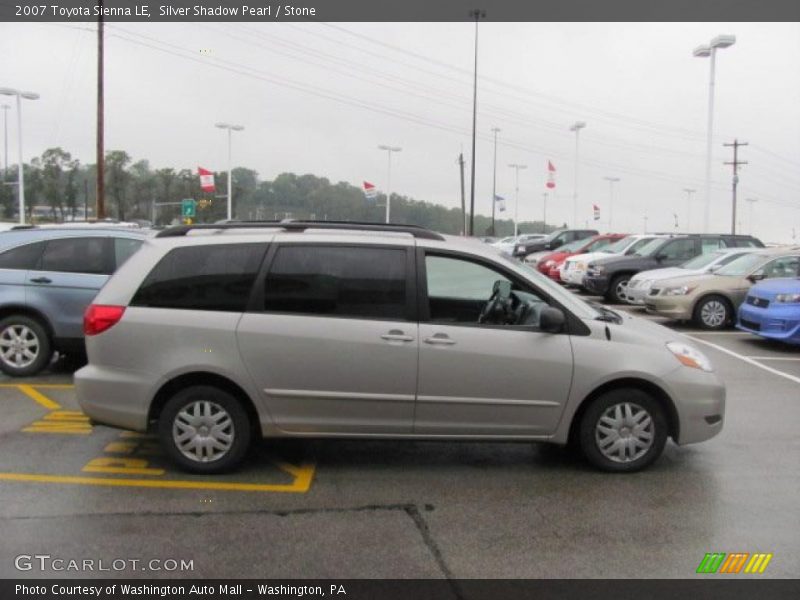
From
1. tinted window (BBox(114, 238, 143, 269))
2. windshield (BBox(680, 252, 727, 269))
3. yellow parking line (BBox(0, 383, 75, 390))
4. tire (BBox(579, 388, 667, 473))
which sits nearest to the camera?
tire (BBox(579, 388, 667, 473))

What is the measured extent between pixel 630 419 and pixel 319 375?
228 cm

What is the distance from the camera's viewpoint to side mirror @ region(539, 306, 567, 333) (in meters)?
5.00

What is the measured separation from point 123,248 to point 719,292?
10.5 metres

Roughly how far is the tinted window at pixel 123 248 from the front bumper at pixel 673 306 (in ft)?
31.5

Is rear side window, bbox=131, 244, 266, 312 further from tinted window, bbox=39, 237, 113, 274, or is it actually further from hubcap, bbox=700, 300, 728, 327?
hubcap, bbox=700, 300, 728, 327

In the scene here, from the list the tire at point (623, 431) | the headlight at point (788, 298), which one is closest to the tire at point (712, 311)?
the headlight at point (788, 298)

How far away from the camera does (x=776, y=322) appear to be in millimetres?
10836

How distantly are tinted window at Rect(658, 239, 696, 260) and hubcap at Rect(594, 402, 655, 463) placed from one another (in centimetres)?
1360

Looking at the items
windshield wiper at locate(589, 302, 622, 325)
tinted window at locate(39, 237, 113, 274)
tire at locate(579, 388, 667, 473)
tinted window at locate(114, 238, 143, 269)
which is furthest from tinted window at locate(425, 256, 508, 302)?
tinted window at locate(39, 237, 113, 274)

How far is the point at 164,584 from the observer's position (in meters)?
3.52

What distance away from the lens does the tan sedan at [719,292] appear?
43.4 feet

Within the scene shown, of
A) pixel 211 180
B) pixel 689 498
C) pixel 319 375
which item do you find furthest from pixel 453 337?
pixel 211 180

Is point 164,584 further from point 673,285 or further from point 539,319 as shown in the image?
point 673,285

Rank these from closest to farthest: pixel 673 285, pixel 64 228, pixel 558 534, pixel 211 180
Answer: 1. pixel 558 534
2. pixel 64 228
3. pixel 673 285
4. pixel 211 180
